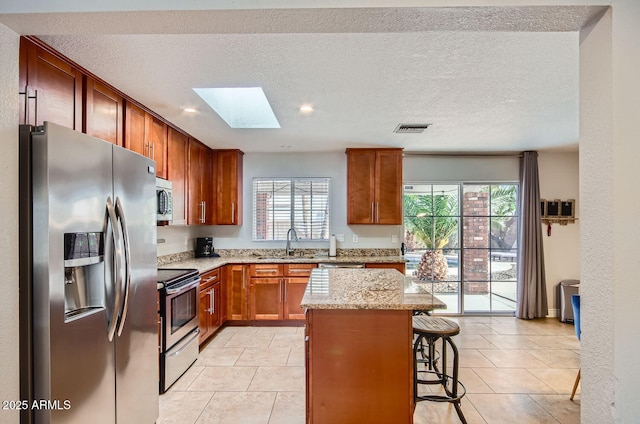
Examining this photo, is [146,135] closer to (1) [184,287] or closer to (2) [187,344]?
(1) [184,287]

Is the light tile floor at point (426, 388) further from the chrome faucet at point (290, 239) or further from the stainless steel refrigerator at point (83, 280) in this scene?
the chrome faucet at point (290, 239)

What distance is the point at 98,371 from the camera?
1.70m

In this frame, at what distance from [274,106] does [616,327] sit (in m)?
2.68

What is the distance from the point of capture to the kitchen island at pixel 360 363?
1.99m

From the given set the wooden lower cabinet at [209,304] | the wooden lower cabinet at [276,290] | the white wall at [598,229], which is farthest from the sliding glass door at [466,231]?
the white wall at [598,229]

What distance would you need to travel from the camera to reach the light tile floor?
8.09ft

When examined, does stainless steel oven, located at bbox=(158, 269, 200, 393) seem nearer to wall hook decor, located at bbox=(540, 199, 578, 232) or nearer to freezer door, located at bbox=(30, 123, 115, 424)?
freezer door, located at bbox=(30, 123, 115, 424)

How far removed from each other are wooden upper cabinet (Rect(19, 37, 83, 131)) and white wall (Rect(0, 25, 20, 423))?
0.54 meters

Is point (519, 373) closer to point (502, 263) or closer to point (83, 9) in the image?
point (502, 263)

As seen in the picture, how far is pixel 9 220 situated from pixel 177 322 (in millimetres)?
1846

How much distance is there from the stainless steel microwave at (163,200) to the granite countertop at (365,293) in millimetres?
1521

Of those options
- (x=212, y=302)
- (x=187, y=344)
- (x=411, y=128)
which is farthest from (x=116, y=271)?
(x=411, y=128)

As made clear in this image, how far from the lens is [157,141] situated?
3.23 m

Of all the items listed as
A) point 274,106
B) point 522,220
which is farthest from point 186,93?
point 522,220
